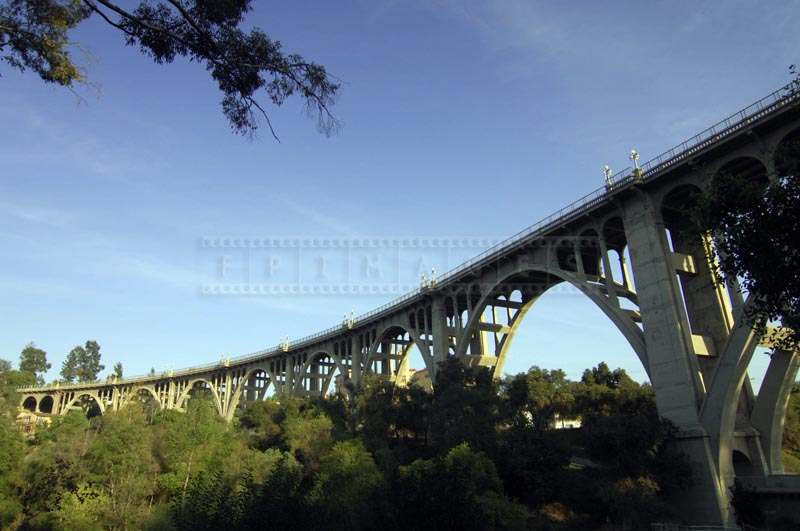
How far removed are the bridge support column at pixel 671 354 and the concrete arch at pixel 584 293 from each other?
3.05 feet

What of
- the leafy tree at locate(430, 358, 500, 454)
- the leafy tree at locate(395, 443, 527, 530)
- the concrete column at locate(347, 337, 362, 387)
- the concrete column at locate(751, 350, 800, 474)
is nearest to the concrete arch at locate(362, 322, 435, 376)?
the concrete column at locate(347, 337, 362, 387)

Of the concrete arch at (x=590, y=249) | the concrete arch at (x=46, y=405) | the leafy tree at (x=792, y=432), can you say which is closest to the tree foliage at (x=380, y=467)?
the concrete arch at (x=590, y=249)

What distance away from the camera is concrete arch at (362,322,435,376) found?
55.2 metres

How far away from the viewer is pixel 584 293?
37.0m

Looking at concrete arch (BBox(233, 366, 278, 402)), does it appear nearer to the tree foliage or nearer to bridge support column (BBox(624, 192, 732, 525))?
the tree foliage

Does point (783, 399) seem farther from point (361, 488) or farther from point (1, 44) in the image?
point (1, 44)

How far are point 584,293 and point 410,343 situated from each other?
34.5 metres

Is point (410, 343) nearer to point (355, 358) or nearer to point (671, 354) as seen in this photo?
point (355, 358)

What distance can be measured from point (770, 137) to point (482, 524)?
22.8 m

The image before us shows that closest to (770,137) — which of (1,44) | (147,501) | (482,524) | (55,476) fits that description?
(482,524)

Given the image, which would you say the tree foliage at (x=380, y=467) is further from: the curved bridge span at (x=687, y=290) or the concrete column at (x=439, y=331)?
the concrete column at (x=439, y=331)

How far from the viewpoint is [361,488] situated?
28500 millimetres

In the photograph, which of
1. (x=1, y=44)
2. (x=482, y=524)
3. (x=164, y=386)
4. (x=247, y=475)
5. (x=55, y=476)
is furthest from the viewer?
(x=164, y=386)

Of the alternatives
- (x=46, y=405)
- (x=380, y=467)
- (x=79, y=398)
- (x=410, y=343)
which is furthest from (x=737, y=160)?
(x=46, y=405)
